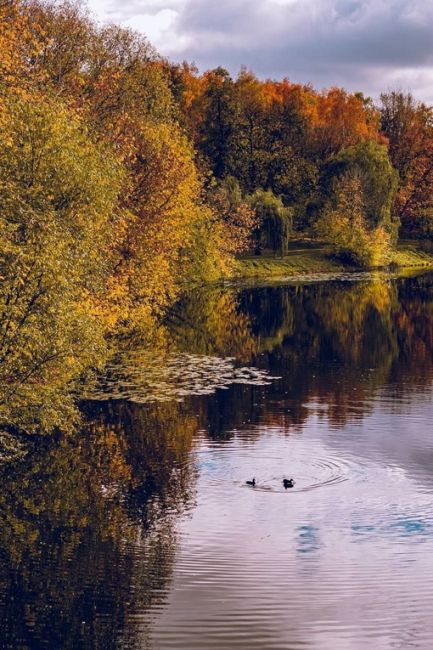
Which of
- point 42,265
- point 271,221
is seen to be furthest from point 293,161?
point 42,265

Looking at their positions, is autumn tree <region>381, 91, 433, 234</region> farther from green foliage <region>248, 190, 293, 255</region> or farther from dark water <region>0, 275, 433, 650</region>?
dark water <region>0, 275, 433, 650</region>

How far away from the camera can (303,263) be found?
385ft

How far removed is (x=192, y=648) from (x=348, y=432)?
18.0m

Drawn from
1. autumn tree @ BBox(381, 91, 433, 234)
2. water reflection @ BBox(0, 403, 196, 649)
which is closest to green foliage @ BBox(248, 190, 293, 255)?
autumn tree @ BBox(381, 91, 433, 234)

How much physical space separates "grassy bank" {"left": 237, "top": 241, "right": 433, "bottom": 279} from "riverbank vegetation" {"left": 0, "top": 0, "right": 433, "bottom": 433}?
1.22m

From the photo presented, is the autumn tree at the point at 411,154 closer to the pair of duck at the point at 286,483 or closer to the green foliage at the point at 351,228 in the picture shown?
the green foliage at the point at 351,228

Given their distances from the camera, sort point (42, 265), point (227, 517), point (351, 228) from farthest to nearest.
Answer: point (351, 228)
point (42, 265)
point (227, 517)

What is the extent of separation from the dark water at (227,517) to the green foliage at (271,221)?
6256cm

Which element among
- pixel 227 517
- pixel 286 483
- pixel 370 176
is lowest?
pixel 227 517

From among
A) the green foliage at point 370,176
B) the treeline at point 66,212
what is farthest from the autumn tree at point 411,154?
the treeline at point 66,212

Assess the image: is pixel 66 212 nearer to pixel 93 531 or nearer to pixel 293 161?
pixel 93 531

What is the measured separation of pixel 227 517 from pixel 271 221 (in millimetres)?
86358

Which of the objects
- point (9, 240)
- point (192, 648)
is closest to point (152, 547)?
point (192, 648)

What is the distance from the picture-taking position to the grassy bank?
4333 inches
